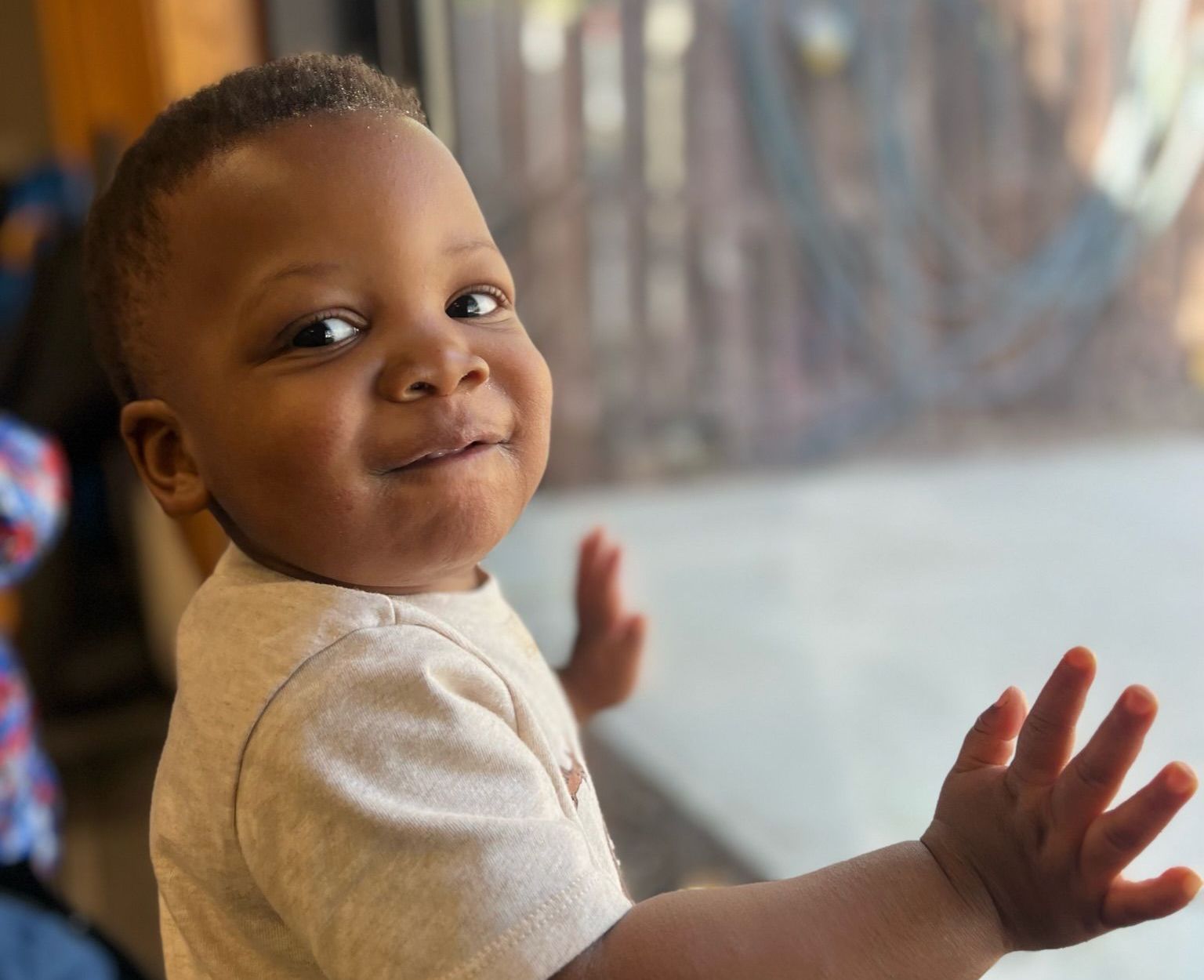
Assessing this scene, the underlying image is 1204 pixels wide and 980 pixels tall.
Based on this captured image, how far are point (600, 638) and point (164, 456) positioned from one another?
229 mm

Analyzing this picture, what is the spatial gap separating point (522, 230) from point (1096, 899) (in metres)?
1.66

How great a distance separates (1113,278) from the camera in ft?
6.05

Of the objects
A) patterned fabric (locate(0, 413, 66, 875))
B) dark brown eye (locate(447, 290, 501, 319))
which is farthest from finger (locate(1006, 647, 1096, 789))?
patterned fabric (locate(0, 413, 66, 875))

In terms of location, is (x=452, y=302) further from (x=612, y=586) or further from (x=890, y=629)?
(x=890, y=629)

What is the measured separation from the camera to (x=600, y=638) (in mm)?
606

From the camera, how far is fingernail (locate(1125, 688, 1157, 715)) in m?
0.36

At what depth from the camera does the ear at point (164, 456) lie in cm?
49

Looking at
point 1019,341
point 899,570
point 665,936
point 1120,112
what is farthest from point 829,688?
point 1019,341

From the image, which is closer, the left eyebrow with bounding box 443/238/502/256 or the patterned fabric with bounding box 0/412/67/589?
the left eyebrow with bounding box 443/238/502/256

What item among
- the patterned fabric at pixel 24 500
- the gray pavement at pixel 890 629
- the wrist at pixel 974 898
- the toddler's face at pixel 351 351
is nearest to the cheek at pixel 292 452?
the toddler's face at pixel 351 351

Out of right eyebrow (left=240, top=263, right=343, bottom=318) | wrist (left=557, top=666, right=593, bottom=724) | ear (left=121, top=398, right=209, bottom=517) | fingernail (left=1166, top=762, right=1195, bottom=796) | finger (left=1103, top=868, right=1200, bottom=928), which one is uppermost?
right eyebrow (left=240, top=263, right=343, bottom=318)

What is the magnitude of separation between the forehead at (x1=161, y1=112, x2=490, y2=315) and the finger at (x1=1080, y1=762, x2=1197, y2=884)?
0.29 meters

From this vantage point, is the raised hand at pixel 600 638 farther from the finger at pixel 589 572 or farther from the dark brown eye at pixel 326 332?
the dark brown eye at pixel 326 332

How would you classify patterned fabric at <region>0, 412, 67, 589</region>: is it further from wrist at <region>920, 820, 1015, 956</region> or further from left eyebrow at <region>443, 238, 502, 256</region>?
wrist at <region>920, 820, 1015, 956</region>
